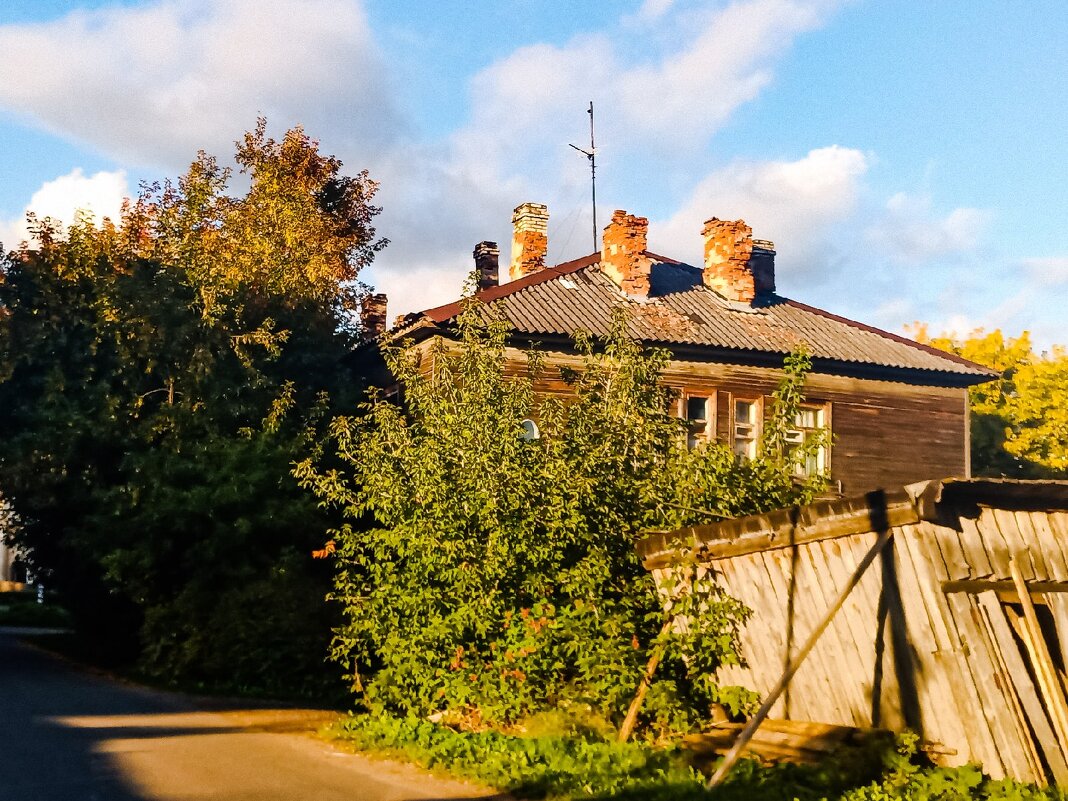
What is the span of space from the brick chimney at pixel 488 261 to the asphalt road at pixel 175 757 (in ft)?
41.4

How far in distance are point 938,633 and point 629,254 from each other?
16536 mm

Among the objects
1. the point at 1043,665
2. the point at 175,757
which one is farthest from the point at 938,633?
the point at 175,757

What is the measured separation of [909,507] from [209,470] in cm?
1239

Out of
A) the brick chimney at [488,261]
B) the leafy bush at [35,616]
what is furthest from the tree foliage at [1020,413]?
the leafy bush at [35,616]

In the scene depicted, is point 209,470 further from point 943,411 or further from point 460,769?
point 943,411

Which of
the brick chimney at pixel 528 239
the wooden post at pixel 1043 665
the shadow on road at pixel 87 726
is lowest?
the shadow on road at pixel 87 726

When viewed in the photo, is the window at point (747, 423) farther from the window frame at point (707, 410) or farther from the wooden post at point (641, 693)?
the wooden post at point (641, 693)

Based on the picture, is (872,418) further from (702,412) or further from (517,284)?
(517,284)

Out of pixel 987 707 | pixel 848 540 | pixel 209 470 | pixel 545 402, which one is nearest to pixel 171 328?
pixel 209 470

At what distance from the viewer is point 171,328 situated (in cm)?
2098

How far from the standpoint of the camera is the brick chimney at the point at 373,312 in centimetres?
3025

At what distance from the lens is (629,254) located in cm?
2552

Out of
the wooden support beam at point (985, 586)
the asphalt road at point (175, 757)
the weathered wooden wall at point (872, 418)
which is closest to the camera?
the wooden support beam at point (985, 586)

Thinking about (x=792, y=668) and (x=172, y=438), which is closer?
(x=792, y=668)
